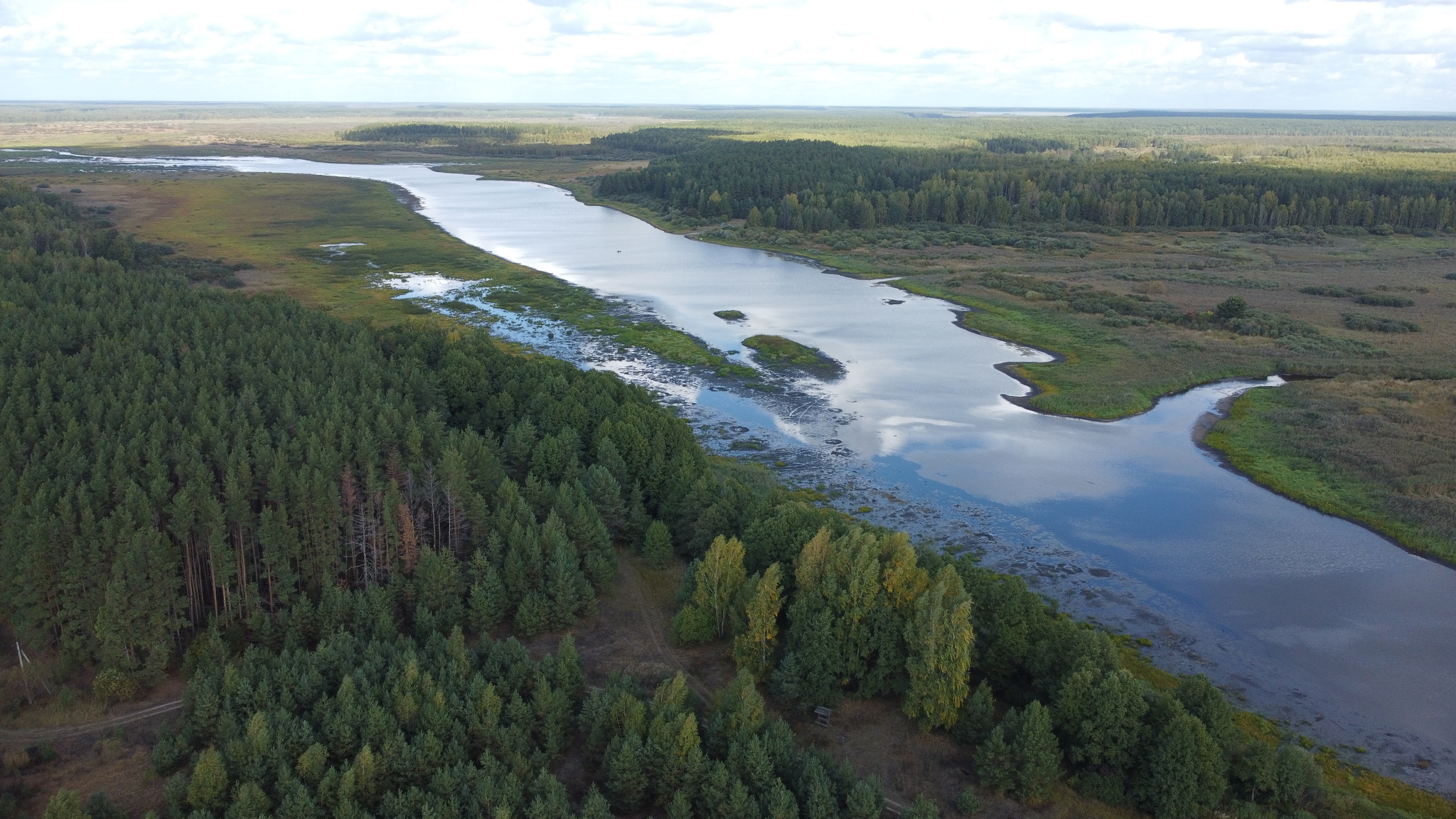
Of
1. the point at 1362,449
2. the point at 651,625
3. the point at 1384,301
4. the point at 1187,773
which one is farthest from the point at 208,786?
the point at 1384,301

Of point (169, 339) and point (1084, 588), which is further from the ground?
point (169, 339)

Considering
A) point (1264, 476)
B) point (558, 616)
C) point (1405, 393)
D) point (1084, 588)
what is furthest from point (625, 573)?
point (1405, 393)

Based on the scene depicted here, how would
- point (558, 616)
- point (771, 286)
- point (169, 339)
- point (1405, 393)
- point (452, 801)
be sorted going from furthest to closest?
point (771, 286) → point (1405, 393) → point (169, 339) → point (558, 616) → point (452, 801)

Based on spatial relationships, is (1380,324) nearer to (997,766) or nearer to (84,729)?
(997,766)

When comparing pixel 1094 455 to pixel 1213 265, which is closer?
pixel 1094 455

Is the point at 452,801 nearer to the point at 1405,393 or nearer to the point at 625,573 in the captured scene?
the point at 625,573

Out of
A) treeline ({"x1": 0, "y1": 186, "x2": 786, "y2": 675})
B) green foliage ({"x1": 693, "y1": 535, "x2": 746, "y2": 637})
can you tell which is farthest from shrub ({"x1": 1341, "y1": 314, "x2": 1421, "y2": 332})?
green foliage ({"x1": 693, "y1": 535, "x2": 746, "y2": 637})
